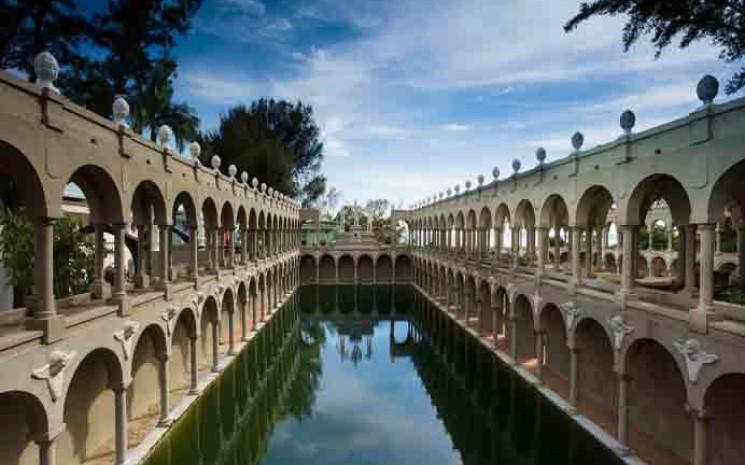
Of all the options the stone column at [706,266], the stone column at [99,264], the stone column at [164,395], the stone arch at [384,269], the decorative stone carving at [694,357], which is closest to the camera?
the decorative stone carving at [694,357]

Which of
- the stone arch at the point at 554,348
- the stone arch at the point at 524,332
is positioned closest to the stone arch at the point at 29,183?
the stone arch at the point at 554,348

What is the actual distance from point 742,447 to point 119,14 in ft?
103

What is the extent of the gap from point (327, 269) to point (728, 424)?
51.9 meters

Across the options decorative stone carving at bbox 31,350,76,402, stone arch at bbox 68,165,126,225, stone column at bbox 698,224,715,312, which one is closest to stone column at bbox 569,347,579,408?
stone column at bbox 698,224,715,312

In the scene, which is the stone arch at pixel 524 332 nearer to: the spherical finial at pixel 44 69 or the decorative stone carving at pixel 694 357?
the decorative stone carving at pixel 694 357

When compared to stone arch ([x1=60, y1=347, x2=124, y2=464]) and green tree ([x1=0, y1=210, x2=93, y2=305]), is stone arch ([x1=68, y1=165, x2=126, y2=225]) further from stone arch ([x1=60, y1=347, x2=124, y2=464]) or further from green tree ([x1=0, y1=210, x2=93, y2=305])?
green tree ([x1=0, y1=210, x2=93, y2=305])

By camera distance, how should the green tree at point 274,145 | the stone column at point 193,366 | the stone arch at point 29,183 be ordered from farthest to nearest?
the green tree at point 274,145 < the stone column at point 193,366 < the stone arch at point 29,183

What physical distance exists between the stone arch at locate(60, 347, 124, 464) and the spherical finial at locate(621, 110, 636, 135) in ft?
50.3

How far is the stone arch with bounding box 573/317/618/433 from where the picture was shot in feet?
59.5

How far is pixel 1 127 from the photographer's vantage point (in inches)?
346

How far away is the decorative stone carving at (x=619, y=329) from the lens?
49.0 feet

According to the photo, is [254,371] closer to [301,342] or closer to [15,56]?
[301,342]

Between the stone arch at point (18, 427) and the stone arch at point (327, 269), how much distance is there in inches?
1988

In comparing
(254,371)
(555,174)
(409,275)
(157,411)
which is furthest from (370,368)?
(409,275)
